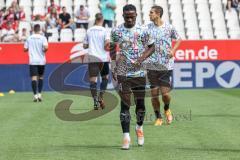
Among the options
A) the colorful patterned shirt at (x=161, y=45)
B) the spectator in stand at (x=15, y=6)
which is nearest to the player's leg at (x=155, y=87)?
the colorful patterned shirt at (x=161, y=45)

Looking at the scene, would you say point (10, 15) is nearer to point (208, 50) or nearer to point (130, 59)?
point (208, 50)

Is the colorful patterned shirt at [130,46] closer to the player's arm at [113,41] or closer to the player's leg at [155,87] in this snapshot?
the player's arm at [113,41]

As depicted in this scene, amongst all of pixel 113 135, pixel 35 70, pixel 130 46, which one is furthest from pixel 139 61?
pixel 35 70

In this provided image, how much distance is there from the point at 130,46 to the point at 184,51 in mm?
16186

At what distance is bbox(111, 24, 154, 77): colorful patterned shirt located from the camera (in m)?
11.2

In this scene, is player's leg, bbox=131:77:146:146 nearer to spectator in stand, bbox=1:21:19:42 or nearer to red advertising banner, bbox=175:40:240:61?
red advertising banner, bbox=175:40:240:61

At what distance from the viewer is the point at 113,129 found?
13938 millimetres

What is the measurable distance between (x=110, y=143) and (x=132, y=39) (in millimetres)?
1770

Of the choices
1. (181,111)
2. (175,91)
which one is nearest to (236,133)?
(181,111)

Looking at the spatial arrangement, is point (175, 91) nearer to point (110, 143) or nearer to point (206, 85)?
point (206, 85)

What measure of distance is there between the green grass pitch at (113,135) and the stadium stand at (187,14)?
11059mm

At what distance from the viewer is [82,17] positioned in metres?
28.8

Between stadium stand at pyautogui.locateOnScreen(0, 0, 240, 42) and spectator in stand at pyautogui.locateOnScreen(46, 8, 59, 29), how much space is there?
4.03ft

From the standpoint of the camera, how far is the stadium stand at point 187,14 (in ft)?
101
